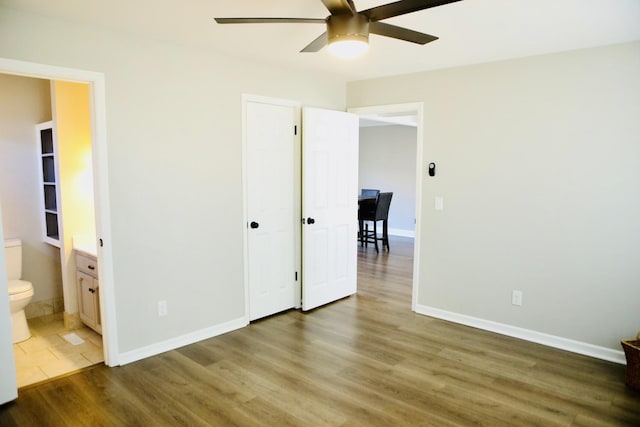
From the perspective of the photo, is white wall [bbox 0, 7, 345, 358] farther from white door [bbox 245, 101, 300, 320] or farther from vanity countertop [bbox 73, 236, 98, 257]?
vanity countertop [bbox 73, 236, 98, 257]

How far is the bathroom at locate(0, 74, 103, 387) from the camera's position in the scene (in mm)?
3387

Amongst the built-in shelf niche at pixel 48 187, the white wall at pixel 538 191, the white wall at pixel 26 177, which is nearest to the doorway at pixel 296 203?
the white wall at pixel 538 191

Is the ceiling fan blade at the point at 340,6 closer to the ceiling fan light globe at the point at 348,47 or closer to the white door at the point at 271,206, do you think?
the ceiling fan light globe at the point at 348,47

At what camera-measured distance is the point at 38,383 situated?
2787 millimetres

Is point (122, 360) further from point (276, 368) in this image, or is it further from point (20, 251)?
point (20, 251)

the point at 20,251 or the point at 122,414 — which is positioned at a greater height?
the point at 20,251

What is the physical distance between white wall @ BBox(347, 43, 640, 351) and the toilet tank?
3.81 m

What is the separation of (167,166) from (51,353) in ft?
5.63

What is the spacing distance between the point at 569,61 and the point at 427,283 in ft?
7.41

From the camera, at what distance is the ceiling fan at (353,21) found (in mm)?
1829

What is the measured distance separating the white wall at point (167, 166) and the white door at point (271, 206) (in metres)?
0.14

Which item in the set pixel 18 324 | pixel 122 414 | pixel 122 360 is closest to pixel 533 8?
pixel 122 414

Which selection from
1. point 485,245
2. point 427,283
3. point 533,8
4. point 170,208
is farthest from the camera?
point 427,283

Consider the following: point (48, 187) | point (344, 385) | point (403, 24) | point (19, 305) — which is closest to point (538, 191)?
point (403, 24)
